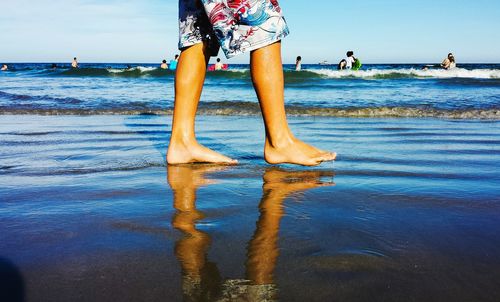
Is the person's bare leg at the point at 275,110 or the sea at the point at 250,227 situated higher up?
the person's bare leg at the point at 275,110

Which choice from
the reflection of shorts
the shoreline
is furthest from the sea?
the shoreline

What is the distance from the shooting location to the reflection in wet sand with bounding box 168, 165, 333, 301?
740 mm

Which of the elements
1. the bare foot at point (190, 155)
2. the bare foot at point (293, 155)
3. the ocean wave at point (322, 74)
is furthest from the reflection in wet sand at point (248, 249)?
the ocean wave at point (322, 74)

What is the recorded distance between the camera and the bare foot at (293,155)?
1.83 metres

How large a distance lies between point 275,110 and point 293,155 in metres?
0.20

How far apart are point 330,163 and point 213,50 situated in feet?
2.39

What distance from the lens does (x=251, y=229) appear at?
41.6 inches

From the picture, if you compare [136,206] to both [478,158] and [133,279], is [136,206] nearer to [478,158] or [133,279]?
[133,279]

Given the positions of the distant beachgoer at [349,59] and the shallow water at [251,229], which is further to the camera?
the distant beachgoer at [349,59]

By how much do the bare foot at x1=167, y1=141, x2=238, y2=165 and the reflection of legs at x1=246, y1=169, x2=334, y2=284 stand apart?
28cm

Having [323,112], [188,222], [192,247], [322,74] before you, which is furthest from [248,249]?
[322,74]

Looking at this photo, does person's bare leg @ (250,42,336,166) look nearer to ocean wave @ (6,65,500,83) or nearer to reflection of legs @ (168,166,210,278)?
reflection of legs @ (168,166,210,278)

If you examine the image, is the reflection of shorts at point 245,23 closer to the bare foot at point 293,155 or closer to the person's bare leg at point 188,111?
the person's bare leg at point 188,111

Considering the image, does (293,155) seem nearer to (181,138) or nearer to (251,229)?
(181,138)
